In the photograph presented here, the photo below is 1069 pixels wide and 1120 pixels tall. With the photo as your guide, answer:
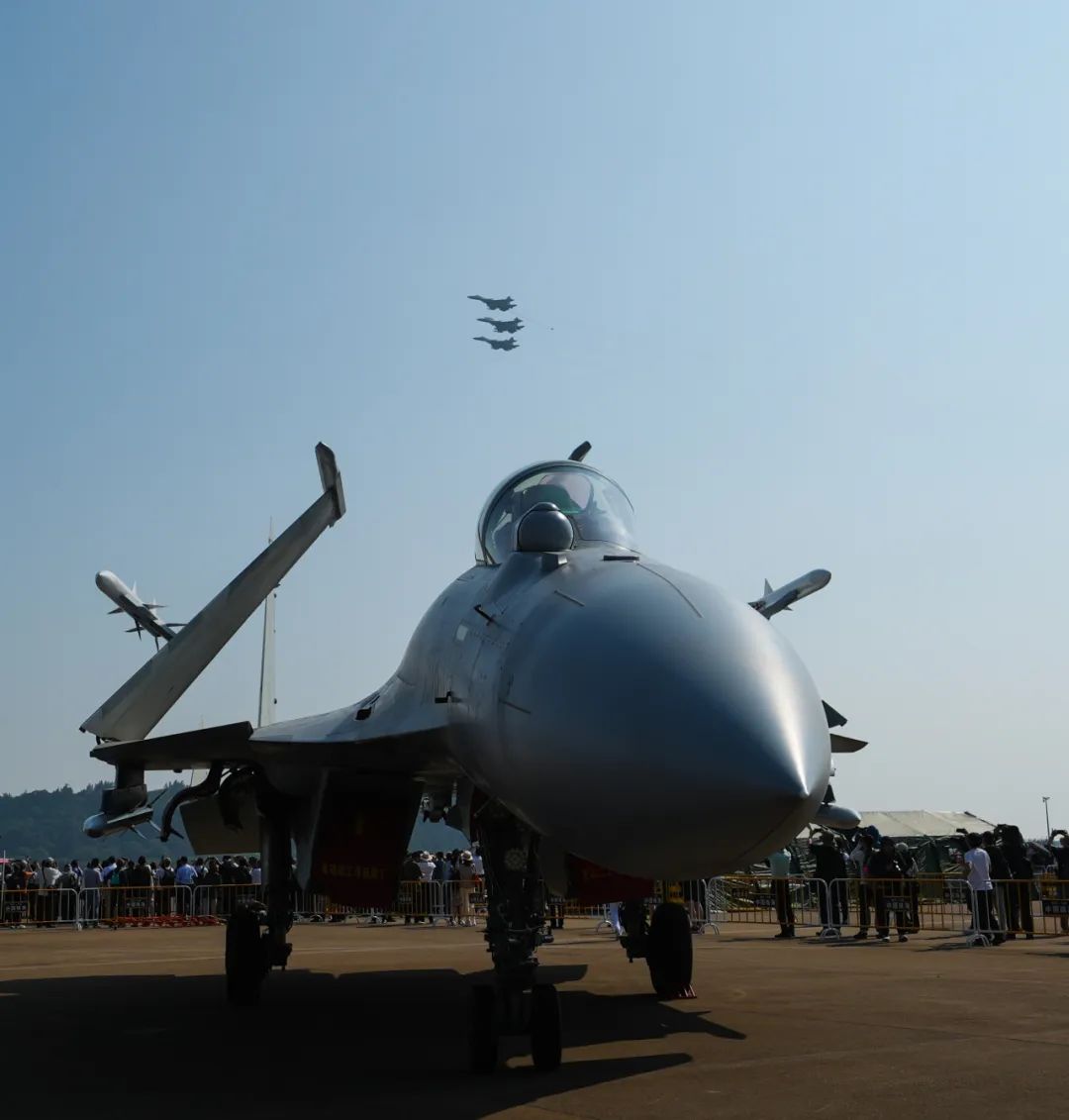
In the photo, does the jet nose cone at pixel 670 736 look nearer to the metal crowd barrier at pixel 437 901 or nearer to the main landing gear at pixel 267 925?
the main landing gear at pixel 267 925

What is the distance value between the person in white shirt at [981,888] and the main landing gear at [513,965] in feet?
37.5

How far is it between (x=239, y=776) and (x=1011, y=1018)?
6.74m

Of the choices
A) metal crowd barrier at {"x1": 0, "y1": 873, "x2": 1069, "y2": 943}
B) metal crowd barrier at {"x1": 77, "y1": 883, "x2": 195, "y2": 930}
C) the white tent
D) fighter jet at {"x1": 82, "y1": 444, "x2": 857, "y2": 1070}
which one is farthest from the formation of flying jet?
the white tent

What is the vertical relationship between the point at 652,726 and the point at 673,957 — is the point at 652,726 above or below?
above

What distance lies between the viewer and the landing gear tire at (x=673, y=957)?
11422 mm

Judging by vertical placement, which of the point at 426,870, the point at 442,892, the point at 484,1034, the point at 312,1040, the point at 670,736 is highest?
the point at 670,736

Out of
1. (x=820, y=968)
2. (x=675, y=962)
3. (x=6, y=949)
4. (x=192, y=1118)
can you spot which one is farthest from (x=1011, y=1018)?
(x=6, y=949)

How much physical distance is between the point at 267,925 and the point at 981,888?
10666 mm

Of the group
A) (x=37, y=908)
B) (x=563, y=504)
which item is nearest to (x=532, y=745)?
(x=563, y=504)

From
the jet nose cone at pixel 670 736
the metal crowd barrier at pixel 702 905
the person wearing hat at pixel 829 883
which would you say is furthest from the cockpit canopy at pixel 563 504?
the person wearing hat at pixel 829 883

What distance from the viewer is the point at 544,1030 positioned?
759 cm

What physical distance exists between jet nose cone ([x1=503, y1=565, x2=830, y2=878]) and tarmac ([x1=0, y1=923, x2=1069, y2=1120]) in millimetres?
1351

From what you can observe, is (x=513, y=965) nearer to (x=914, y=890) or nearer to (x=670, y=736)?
(x=670, y=736)

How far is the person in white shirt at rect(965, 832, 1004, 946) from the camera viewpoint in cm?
1819
